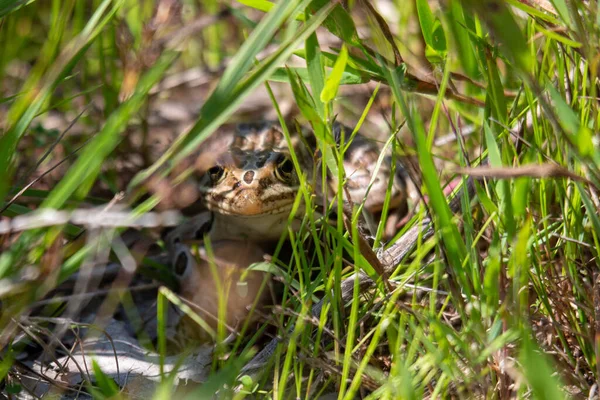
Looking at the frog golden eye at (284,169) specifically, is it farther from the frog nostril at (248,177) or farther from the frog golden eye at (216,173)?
the frog golden eye at (216,173)

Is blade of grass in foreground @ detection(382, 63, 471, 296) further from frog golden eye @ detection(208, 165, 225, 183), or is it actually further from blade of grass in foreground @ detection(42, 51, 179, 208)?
frog golden eye @ detection(208, 165, 225, 183)

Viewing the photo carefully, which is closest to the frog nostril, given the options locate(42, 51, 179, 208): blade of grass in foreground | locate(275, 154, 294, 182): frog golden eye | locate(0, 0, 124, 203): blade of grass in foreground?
locate(275, 154, 294, 182): frog golden eye

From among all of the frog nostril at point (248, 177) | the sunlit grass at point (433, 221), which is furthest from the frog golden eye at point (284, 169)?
the sunlit grass at point (433, 221)

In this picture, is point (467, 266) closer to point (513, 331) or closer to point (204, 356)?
point (513, 331)

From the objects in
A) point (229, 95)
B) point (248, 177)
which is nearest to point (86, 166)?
point (229, 95)

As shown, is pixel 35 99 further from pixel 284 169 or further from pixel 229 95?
pixel 284 169

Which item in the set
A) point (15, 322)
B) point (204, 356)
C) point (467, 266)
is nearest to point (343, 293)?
point (467, 266)
